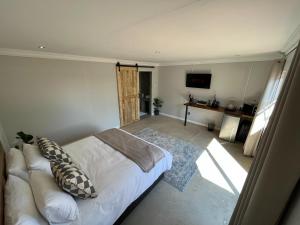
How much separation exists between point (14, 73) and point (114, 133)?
219 centimetres

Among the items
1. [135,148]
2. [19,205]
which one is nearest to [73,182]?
[19,205]

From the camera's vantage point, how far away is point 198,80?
4617mm

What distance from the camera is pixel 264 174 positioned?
0.65 metres

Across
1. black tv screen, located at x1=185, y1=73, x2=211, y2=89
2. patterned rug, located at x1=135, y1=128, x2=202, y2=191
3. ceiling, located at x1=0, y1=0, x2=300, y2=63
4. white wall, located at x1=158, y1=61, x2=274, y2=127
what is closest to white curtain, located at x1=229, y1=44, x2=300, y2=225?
ceiling, located at x1=0, y1=0, x2=300, y2=63

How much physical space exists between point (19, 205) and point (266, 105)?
13.4ft

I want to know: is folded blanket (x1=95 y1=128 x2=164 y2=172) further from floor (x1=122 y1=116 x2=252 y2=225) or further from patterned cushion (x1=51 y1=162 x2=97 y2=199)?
patterned cushion (x1=51 y1=162 x2=97 y2=199)

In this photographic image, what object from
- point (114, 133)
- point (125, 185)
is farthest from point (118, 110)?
point (125, 185)

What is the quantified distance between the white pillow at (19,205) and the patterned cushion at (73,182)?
0.80ft

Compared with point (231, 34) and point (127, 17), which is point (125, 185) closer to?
point (127, 17)

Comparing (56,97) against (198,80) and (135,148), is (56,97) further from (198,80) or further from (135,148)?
(198,80)

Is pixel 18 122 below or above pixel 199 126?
above

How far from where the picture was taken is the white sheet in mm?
1420

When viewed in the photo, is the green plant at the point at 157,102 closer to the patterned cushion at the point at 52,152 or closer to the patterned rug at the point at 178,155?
the patterned rug at the point at 178,155

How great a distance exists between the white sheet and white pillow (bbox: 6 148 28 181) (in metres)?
0.58
